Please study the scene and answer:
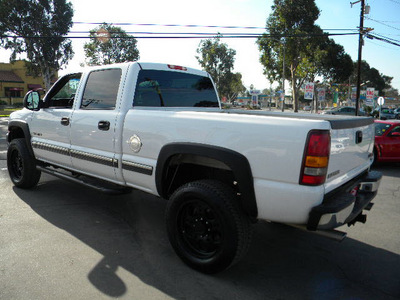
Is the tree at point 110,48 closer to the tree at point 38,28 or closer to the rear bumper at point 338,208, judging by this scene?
the tree at point 38,28

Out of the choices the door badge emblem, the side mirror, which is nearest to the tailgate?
the door badge emblem

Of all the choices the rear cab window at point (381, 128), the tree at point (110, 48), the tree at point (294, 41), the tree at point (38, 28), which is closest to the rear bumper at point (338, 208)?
the rear cab window at point (381, 128)

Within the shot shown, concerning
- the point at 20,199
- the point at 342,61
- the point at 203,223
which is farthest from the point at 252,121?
the point at 342,61

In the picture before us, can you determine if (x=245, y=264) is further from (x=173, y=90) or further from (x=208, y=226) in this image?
(x=173, y=90)

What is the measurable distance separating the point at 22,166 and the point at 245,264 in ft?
13.4

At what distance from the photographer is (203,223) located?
2945mm

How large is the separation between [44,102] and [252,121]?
11.6ft

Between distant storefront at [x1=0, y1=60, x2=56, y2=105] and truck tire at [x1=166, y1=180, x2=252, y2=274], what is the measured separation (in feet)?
165

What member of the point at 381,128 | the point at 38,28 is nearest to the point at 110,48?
the point at 38,28

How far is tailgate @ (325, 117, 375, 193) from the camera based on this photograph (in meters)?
2.51

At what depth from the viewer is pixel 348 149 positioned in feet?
9.16

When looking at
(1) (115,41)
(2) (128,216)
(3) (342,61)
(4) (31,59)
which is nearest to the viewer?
(2) (128,216)

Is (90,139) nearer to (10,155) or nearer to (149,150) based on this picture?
(149,150)

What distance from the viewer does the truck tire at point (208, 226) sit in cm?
267
